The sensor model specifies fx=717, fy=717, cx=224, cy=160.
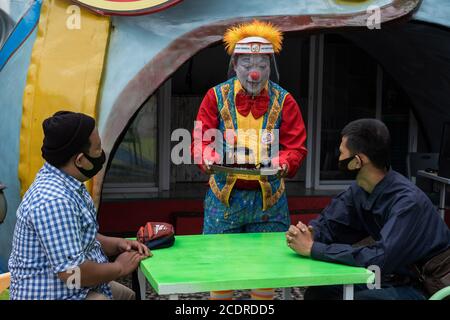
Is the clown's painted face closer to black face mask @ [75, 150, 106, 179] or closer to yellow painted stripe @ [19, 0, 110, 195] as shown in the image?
yellow painted stripe @ [19, 0, 110, 195]

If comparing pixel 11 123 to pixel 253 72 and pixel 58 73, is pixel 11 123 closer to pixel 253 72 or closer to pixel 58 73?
pixel 58 73

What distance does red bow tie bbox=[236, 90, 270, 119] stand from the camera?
3932mm

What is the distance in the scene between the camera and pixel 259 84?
12.8 ft

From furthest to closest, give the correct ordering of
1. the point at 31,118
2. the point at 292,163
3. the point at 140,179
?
1. the point at 140,179
2. the point at 31,118
3. the point at 292,163

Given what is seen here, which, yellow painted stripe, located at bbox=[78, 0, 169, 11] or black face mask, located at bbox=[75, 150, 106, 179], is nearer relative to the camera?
black face mask, located at bbox=[75, 150, 106, 179]

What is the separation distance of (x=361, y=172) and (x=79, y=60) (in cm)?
224

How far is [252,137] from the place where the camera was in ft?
12.9

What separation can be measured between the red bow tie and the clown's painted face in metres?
0.03

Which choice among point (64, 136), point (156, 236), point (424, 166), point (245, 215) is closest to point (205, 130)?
point (245, 215)

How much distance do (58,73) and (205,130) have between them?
1.24m

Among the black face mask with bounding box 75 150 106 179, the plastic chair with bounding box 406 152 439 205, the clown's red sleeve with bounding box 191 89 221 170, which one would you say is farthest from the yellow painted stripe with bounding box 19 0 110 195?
the plastic chair with bounding box 406 152 439 205
